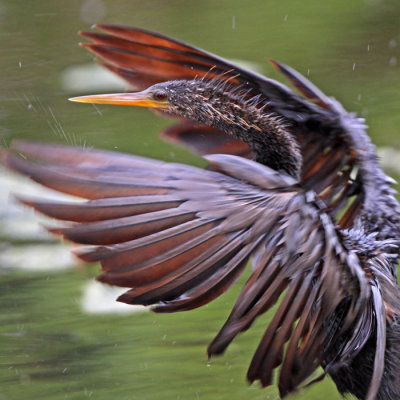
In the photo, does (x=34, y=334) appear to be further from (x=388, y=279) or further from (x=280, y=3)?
(x=280, y=3)

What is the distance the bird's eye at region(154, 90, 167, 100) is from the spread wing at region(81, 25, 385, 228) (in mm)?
176

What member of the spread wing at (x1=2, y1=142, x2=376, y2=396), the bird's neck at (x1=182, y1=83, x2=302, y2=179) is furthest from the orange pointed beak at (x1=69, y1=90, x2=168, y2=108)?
the spread wing at (x1=2, y1=142, x2=376, y2=396)

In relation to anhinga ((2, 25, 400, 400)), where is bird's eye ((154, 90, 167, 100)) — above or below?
above

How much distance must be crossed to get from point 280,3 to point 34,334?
4101 millimetres

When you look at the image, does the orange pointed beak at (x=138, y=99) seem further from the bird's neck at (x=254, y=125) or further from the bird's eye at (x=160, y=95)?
the bird's neck at (x=254, y=125)

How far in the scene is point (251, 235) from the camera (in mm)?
2396

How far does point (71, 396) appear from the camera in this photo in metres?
3.41

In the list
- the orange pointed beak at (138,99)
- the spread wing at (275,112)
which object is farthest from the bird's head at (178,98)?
the spread wing at (275,112)

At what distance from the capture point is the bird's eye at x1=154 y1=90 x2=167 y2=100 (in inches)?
120

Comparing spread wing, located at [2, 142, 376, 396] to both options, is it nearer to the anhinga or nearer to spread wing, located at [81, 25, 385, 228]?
the anhinga

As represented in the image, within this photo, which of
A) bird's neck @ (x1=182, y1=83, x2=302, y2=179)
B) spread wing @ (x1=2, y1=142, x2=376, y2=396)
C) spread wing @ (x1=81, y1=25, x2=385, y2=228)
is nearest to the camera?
spread wing @ (x1=2, y1=142, x2=376, y2=396)

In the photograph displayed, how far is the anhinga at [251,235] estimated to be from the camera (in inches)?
90.4

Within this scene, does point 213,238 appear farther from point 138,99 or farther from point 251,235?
point 138,99

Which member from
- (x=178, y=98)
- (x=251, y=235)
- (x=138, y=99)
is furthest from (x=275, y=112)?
(x=251, y=235)
